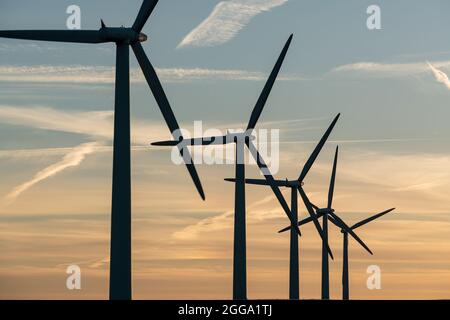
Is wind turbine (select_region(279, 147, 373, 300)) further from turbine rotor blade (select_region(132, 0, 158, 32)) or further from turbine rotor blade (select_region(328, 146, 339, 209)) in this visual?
turbine rotor blade (select_region(132, 0, 158, 32))

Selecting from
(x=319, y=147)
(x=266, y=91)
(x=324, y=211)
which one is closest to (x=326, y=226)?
(x=324, y=211)

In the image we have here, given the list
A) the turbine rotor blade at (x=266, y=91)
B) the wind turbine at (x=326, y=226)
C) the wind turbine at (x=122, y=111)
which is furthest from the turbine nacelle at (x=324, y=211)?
the wind turbine at (x=122, y=111)

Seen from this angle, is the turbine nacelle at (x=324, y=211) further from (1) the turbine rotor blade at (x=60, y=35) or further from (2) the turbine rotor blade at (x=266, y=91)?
(1) the turbine rotor blade at (x=60, y=35)

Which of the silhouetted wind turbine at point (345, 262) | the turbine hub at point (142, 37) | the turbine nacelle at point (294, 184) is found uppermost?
the turbine hub at point (142, 37)

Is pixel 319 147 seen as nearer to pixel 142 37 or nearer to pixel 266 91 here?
pixel 266 91

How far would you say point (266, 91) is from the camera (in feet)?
349

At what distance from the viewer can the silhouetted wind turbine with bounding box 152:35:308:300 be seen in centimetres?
10206

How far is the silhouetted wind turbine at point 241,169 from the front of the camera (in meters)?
102

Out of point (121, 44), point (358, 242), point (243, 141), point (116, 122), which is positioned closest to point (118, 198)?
point (116, 122)

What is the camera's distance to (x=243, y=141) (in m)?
109

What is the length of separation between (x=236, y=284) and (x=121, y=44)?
101 ft

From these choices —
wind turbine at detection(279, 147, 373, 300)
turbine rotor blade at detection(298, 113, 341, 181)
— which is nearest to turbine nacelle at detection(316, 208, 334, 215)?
wind turbine at detection(279, 147, 373, 300)
